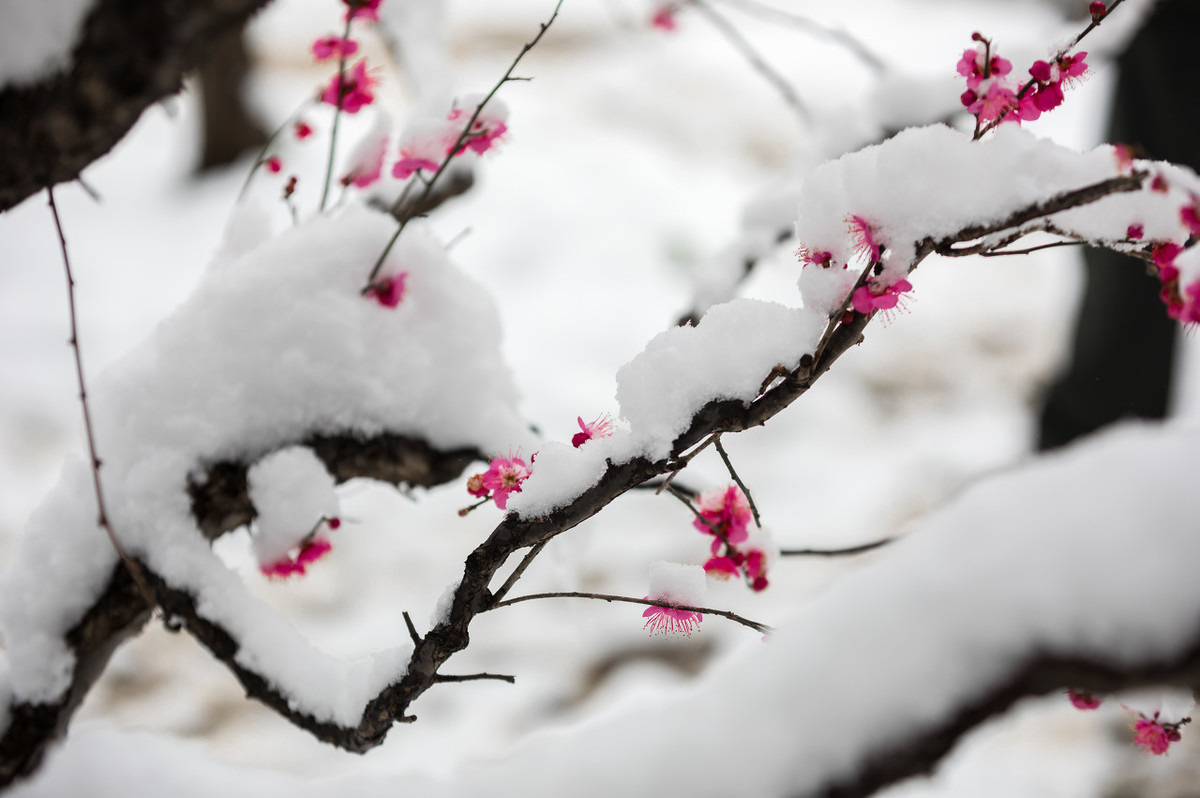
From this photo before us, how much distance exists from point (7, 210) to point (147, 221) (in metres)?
4.28

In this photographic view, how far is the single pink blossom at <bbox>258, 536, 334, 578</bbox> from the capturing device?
2.90ft

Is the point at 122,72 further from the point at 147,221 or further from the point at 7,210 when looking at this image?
the point at 147,221

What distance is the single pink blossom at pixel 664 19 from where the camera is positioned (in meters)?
1.84

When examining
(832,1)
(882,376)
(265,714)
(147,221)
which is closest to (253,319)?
(265,714)

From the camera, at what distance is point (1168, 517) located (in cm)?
51

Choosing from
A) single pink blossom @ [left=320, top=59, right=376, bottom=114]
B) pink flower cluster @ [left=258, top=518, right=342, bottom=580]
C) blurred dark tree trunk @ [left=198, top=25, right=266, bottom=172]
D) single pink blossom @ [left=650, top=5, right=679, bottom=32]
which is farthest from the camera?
blurred dark tree trunk @ [left=198, top=25, right=266, bottom=172]

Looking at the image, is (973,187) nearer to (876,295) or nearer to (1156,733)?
(876,295)

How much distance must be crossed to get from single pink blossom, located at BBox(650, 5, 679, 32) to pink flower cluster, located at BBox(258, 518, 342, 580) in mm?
1533

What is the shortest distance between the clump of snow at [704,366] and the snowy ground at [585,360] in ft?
1.52

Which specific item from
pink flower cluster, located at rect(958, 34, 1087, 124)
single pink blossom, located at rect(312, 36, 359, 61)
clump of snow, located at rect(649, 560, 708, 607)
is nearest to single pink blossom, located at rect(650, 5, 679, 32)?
single pink blossom, located at rect(312, 36, 359, 61)

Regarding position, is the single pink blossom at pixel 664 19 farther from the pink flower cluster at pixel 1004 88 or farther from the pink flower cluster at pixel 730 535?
the pink flower cluster at pixel 730 535

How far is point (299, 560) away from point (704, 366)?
1.92 feet

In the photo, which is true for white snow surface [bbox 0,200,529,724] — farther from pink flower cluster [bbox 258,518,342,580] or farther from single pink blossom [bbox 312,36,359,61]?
single pink blossom [bbox 312,36,359,61]

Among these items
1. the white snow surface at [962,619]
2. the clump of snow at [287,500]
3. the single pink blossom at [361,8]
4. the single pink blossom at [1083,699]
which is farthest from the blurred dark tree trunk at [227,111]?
the single pink blossom at [1083,699]
